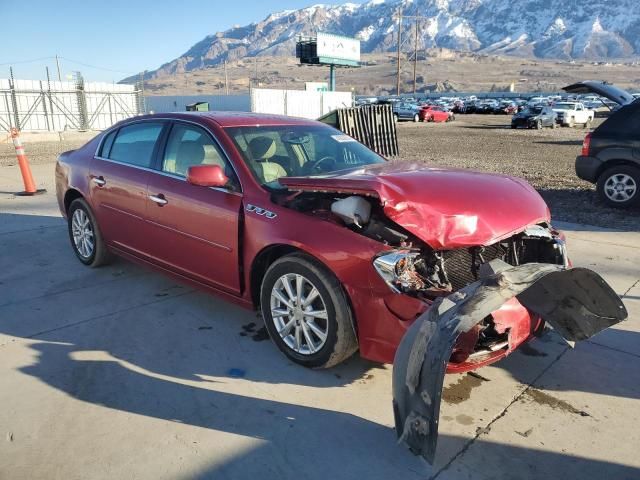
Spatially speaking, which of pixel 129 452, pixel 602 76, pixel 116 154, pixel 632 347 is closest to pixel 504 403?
pixel 632 347

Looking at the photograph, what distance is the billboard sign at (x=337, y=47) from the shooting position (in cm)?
5720

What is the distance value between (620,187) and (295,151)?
20.4ft

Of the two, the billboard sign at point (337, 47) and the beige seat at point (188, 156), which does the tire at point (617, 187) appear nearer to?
the beige seat at point (188, 156)

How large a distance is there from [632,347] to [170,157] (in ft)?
12.4

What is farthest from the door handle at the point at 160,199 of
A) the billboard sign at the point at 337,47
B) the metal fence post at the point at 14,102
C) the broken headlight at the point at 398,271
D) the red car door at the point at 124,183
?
the billboard sign at the point at 337,47

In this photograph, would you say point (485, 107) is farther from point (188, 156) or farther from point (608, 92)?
point (188, 156)

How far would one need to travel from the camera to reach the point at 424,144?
21234 mm

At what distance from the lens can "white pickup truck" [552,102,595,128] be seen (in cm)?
3238

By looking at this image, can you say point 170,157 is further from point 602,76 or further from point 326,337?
point 602,76

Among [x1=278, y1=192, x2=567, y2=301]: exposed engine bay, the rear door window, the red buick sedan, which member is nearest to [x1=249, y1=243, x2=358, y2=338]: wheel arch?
the red buick sedan

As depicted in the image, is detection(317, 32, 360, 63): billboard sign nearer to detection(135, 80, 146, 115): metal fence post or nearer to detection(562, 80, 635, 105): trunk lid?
detection(135, 80, 146, 115): metal fence post

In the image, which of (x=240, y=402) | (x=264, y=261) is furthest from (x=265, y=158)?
(x=240, y=402)

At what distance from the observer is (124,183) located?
4.76m

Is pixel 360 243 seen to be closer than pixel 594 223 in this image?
Yes
